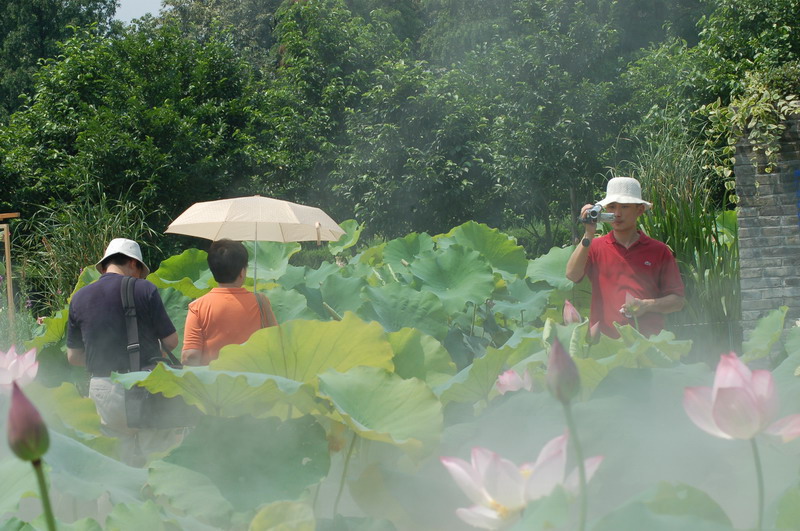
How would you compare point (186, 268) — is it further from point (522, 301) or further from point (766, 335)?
point (766, 335)

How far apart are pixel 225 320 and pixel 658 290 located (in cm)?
145

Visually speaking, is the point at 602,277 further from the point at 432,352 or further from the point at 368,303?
the point at 432,352

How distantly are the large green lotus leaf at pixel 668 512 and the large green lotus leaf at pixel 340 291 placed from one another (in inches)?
90.8

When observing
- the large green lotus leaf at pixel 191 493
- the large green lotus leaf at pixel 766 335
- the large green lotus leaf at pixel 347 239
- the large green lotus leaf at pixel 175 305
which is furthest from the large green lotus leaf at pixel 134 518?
the large green lotus leaf at pixel 347 239

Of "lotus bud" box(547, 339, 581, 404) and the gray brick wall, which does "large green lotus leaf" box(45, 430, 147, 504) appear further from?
the gray brick wall

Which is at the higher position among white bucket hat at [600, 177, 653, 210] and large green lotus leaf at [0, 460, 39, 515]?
white bucket hat at [600, 177, 653, 210]

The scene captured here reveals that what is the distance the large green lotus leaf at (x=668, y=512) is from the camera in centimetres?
52

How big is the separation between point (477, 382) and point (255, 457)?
0.39 m

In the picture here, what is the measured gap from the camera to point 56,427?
3.60ft

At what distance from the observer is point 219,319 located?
2.75 meters

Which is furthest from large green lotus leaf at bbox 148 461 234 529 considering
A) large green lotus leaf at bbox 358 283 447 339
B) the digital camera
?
the digital camera

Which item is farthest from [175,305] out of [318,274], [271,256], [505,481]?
[505,481]

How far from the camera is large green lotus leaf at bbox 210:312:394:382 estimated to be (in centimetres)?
110

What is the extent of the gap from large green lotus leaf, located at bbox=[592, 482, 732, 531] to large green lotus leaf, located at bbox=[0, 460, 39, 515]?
1.70ft
